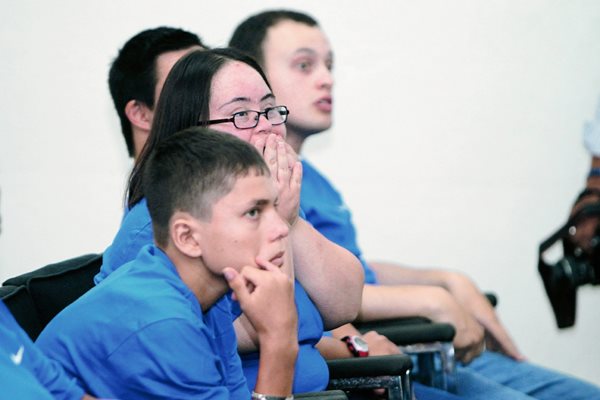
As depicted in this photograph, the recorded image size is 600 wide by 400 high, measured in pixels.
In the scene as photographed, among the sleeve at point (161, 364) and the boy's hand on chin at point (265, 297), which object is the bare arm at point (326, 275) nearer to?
the boy's hand on chin at point (265, 297)

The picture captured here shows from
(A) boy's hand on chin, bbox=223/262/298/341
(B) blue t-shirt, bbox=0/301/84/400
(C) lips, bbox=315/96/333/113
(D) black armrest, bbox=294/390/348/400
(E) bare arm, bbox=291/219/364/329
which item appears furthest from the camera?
(C) lips, bbox=315/96/333/113

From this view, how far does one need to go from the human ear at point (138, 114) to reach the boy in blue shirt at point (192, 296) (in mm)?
861

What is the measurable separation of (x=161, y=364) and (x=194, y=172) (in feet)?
0.98

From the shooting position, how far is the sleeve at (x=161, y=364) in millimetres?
1218

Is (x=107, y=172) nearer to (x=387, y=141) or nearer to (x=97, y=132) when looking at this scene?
(x=97, y=132)

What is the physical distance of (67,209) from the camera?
2.74 meters

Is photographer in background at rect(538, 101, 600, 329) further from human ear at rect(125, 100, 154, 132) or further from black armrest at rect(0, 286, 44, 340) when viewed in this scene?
human ear at rect(125, 100, 154, 132)

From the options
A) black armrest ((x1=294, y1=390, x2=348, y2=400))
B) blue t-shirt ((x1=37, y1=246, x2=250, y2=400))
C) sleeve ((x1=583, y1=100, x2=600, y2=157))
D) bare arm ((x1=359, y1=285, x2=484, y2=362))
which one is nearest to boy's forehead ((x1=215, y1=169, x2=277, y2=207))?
blue t-shirt ((x1=37, y1=246, x2=250, y2=400))

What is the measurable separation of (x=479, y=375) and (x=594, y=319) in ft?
4.87

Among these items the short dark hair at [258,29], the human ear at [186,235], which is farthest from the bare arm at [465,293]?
the human ear at [186,235]

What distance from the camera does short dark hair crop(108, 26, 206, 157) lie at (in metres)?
2.32

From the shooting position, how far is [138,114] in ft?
7.55

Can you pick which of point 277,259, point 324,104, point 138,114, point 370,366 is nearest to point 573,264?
point 370,366

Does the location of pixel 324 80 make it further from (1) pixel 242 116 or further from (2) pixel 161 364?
(2) pixel 161 364
